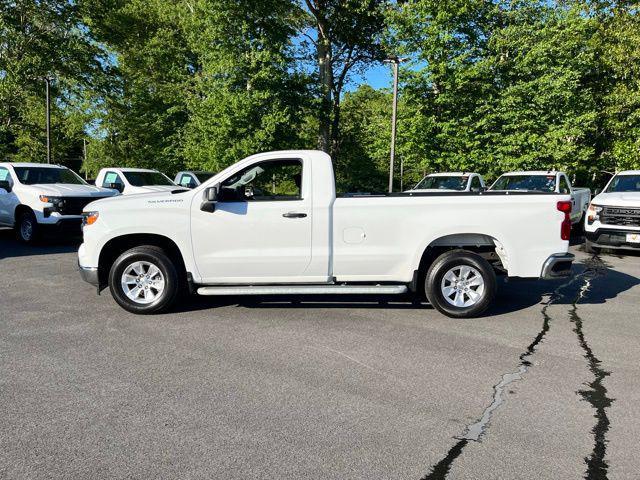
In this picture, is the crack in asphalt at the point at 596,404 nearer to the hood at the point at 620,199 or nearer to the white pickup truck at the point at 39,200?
the hood at the point at 620,199

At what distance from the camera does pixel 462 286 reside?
240 inches

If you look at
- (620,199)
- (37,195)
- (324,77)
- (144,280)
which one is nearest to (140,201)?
(144,280)

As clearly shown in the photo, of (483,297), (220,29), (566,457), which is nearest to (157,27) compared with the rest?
(220,29)

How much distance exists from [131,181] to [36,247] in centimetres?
460

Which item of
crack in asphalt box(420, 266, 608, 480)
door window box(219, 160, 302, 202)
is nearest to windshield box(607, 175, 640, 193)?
crack in asphalt box(420, 266, 608, 480)

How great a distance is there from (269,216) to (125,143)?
31.4 m

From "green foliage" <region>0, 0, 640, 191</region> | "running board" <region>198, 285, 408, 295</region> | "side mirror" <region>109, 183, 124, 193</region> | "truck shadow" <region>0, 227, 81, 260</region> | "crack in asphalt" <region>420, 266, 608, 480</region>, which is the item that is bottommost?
"crack in asphalt" <region>420, 266, 608, 480</region>

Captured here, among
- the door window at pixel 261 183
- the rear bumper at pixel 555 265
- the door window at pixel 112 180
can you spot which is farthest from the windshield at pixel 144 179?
the rear bumper at pixel 555 265

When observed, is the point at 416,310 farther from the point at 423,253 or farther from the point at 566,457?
the point at 566,457

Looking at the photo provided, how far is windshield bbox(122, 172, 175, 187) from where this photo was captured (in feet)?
51.4

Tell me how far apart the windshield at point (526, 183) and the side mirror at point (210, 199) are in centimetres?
1042

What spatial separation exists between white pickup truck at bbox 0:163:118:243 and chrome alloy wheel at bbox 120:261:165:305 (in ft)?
20.2

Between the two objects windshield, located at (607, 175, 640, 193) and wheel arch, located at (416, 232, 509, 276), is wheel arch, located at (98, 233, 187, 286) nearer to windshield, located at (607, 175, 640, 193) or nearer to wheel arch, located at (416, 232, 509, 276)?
wheel arch, located at (416, 232, 509, 276)

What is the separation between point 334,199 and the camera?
5984 mm
